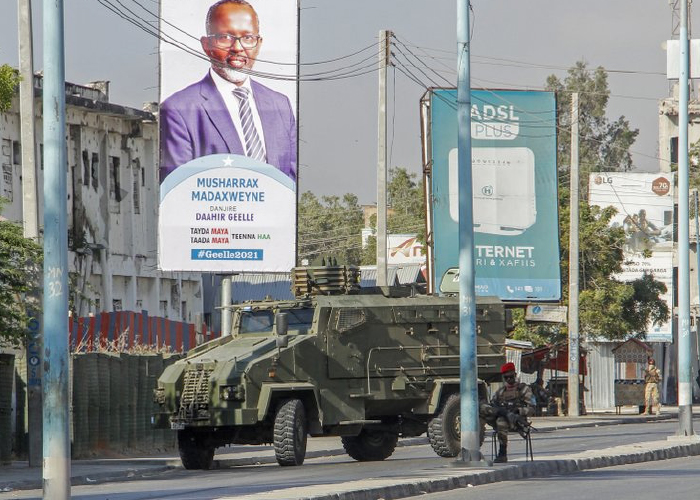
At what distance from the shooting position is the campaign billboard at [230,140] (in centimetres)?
2817

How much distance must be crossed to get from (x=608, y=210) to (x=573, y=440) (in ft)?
60.0

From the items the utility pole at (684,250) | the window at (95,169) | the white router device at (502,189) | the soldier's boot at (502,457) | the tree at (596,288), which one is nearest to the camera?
the soldier's boot at (502,457)

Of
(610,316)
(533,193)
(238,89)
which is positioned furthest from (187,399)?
(610,316)

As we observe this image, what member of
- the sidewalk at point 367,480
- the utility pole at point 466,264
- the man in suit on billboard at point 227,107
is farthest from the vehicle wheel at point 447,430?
the man in suit on billboard at point 227,107

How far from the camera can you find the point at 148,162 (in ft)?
153

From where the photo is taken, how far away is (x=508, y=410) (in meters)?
20.8

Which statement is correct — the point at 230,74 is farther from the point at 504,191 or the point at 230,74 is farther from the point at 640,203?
the point at 640,203

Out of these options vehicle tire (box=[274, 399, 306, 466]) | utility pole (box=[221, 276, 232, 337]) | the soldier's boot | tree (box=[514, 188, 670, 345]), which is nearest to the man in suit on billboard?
utility pole (box=[221, 276, 232, 337])

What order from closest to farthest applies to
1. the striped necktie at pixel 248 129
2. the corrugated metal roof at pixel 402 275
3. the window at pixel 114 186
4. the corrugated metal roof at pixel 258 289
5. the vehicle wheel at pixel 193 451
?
1. the vehicle wheel at pixel 193 451
2. the striped necktie at pixel 248 129
3. the window at pixel 114 186
4. the corrugated metal roof at pixel 402 275
5. the corrugated metal roof at pixel 258 289

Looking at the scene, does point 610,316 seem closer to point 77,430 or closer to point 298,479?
point 77,430

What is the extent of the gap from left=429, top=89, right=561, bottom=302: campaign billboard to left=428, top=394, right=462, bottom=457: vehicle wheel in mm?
15686

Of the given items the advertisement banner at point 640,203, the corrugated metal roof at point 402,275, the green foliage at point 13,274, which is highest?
the advertisement banner at point 640,203

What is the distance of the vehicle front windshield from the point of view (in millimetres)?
22703

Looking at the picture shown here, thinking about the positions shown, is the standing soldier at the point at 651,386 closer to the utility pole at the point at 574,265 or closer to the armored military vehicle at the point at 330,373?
the utility pole at the point at 574,265
